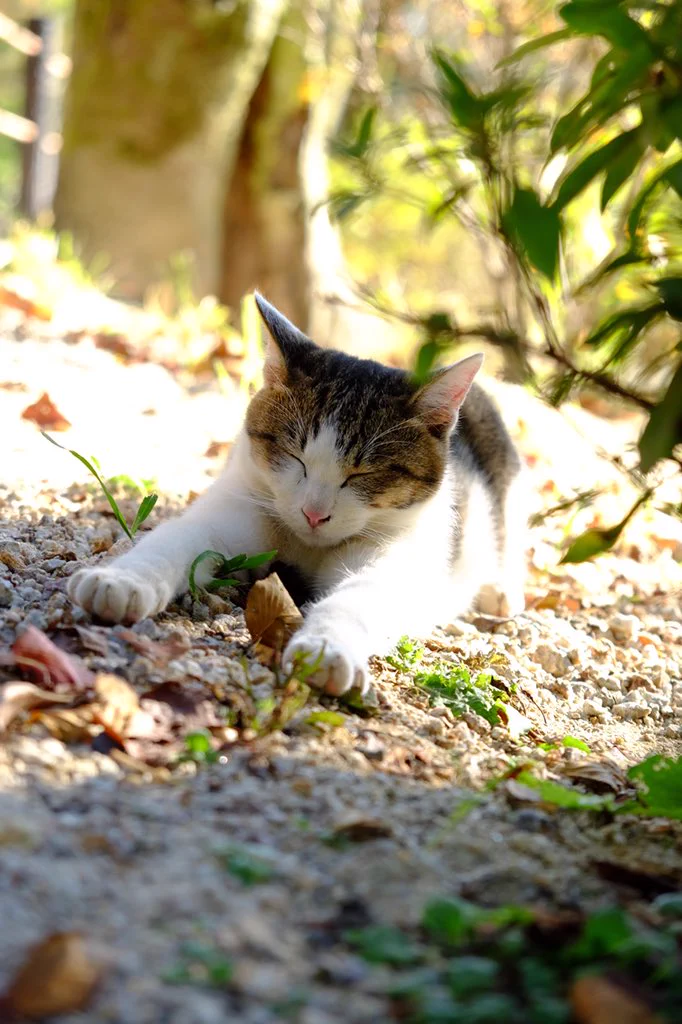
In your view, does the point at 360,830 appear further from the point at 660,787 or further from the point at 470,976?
the point at 660,787

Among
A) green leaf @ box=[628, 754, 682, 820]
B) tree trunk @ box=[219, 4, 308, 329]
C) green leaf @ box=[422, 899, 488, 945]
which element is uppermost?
green leaf @ box=[422, 899, 488, 945]

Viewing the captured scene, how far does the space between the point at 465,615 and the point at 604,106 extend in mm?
1885

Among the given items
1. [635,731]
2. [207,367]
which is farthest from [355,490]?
[207,367]

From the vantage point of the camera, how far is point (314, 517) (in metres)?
2.50

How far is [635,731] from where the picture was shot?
2469mm

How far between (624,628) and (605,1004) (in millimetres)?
2224

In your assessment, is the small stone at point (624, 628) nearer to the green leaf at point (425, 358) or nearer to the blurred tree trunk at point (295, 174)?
the green leaf at point (425, 358)

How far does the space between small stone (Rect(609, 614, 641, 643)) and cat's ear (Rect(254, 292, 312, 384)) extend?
136 cm

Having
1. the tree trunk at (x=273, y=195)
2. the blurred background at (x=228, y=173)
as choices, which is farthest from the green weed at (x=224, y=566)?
the tree trunk at (x=273, y=195)

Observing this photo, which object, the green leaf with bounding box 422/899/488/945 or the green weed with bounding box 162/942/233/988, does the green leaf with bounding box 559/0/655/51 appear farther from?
the green weed with bounding box 162/942/233/988

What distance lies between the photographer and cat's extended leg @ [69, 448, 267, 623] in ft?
6.68

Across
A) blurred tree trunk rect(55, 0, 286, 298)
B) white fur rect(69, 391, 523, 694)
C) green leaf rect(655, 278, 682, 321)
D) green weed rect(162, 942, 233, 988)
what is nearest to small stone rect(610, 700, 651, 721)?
white fur rect(69, 391, 523, 694)

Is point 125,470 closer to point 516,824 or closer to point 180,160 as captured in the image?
point 516,824

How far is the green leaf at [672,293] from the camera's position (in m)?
1.57
